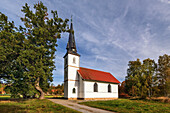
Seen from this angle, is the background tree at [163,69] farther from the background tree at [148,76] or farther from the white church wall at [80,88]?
the white church wall at [80,88]

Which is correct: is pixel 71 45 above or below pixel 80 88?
above

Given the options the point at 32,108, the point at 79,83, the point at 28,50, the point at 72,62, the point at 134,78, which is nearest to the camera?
the point at 32,108

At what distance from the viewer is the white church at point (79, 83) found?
933 inches

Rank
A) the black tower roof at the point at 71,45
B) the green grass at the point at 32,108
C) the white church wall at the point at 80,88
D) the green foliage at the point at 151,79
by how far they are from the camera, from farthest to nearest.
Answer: the green foliage at the point at 151,79 < the black tower roof at the point at 71,45 < the white church wall at the point at 80,88 < the green grass at the point at 32,108

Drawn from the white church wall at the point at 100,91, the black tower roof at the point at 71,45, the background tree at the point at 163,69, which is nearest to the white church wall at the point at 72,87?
the white church wall at the point at 100,91

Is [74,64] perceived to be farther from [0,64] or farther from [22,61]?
[0,64]

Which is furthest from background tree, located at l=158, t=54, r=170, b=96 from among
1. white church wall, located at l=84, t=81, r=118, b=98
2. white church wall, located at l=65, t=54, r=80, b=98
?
white church wall, located at l=65, t=54, r=80, b=98

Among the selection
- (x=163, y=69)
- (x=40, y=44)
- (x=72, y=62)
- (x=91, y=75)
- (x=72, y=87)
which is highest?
(x=40, y=44)

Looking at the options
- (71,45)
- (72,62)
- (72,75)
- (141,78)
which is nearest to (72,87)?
(72,75)

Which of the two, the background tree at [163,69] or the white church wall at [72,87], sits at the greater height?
the background tree at [163,69]

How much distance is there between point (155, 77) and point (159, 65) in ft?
14.2

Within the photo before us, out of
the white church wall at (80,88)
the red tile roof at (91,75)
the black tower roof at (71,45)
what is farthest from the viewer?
the black tower roof at (71,45)

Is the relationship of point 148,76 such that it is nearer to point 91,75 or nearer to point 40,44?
point 91,75

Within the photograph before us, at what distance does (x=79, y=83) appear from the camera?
25031 millimetres
